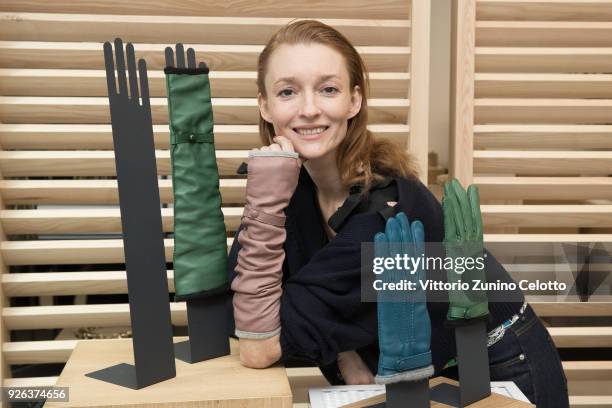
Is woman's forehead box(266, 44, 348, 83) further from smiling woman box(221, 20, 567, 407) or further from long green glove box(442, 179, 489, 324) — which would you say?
long green glove box(442, 179, 489, 324)

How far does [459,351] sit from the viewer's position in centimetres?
108

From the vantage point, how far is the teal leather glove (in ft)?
3.21

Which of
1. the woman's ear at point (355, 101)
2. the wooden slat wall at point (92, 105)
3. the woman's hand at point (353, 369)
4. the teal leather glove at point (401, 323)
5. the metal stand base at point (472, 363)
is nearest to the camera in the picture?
the teal leather glove at point (401, 323)

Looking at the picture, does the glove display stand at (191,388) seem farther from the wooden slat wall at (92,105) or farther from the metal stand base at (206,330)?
the wooden slat wall at (92,105)

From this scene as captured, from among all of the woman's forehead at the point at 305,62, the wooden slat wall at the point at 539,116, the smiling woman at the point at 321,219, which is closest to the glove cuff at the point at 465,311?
the smiling woman at the point at 321,219

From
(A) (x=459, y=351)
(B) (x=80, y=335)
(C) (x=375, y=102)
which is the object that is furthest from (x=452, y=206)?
(B) (x=80, y=335)

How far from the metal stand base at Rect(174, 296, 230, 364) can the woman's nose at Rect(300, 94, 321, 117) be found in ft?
1.18

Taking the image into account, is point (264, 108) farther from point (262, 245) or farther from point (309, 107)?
point (262, 245)

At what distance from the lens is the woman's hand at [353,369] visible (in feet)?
4.01

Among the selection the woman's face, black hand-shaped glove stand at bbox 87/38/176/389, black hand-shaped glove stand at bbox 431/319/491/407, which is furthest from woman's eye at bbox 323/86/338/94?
black hand-shaped glove stand at bbox 431/319/491/407

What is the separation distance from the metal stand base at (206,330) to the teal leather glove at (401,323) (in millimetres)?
326

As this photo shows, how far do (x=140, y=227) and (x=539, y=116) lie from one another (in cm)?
118

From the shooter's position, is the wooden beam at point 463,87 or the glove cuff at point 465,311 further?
the wooden beam at point 463,87

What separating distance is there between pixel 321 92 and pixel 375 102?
0.50 m
